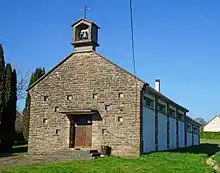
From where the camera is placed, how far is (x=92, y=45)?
2517 cm

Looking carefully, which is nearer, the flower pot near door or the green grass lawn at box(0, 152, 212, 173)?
the green grass lawn at box(0, 152, 212, 173)

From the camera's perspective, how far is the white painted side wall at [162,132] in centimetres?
2786

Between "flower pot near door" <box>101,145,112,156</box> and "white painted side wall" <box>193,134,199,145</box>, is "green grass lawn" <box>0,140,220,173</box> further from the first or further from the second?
"white painted side wall" <box>193,134,199,145</box>

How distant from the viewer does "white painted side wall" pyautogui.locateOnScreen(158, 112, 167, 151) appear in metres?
27.9

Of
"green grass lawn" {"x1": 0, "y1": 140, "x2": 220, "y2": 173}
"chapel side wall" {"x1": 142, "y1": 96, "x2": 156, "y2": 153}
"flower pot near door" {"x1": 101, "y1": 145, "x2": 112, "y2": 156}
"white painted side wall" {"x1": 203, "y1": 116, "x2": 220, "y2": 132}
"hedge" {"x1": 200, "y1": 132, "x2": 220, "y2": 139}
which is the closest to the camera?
"green grass lawn" {"x1": 0, "y1": 140, "x2": 220, "y2": 173}

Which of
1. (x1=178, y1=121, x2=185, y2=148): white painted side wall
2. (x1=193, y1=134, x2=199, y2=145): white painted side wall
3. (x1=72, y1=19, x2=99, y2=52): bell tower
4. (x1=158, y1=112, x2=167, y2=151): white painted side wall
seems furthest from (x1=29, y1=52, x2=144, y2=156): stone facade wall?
(x1=193, y1=134, x2=199, y2=145): white painted side wall

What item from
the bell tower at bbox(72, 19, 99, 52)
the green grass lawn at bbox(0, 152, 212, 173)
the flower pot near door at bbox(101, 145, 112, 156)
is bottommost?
A: the green grass lawn at bbox(0, 152, 212, 173)

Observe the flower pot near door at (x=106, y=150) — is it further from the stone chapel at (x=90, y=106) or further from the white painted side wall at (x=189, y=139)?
the white painted side wall at (x=189, y=139)

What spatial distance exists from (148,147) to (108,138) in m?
3.41

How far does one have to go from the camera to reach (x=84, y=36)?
84.3ft

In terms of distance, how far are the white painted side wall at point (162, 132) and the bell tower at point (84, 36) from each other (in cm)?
845

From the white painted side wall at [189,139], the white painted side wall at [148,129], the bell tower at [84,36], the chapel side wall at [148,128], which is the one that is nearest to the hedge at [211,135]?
the white painted side wall at [189,139]

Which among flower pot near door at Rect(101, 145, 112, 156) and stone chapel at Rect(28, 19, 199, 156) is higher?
stone chapel at Rect(28, 19, 199, 156)

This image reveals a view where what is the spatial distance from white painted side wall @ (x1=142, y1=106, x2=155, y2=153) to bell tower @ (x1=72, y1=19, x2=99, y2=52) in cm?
639
